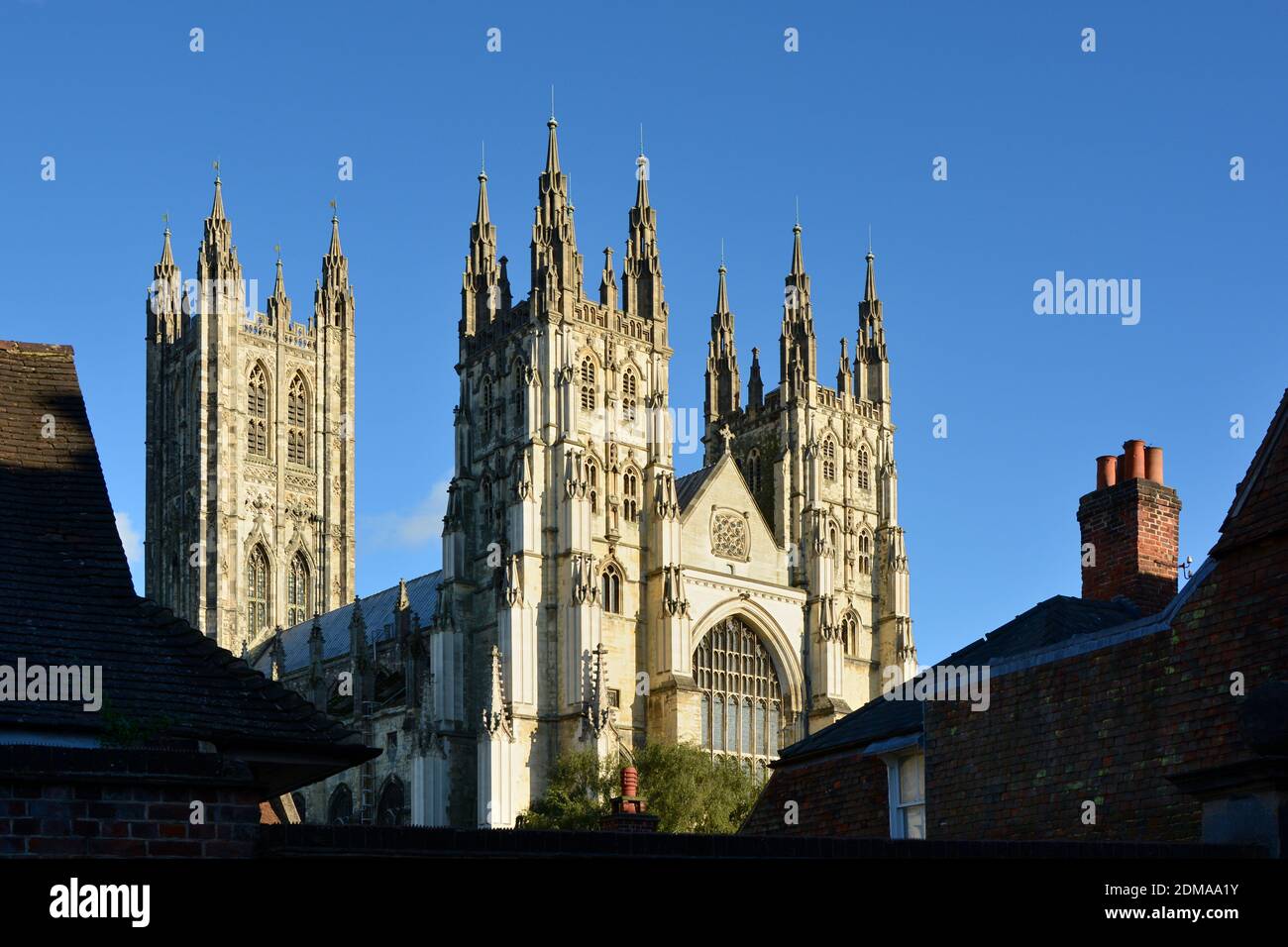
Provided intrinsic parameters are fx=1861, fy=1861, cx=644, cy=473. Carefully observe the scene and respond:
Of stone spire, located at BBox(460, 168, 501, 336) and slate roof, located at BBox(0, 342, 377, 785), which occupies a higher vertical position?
stone spire, located at BBox(460, 168, 501, 336)

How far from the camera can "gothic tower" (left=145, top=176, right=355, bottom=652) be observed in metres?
92.6

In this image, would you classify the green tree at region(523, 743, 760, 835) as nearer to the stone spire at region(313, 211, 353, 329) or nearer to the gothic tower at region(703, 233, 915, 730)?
the gothic tower at region(703, 233, 915, 730)

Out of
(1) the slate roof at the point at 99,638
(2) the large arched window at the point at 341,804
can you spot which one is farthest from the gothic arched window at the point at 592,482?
(1) the slate roof at the point at 99,638

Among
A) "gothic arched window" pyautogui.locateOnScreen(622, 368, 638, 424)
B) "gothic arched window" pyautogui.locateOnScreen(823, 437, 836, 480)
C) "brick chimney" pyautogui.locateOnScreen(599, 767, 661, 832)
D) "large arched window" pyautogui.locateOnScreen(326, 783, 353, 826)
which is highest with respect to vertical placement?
"gothic arched window" pyautogui.locateOnScreen(622, 368, 638, 424)

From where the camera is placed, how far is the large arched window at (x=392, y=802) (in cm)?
6612

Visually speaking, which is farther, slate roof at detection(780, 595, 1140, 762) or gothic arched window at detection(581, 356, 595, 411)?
gothic arched window at detection(581, 356, 595, 411)

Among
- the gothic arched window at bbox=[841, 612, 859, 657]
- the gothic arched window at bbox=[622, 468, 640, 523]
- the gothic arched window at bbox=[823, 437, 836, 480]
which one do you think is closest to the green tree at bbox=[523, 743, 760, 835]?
the gothic arched window at bbox=[622, 468, 640, 523]

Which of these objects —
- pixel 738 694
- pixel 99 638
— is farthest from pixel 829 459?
pixel 99 638

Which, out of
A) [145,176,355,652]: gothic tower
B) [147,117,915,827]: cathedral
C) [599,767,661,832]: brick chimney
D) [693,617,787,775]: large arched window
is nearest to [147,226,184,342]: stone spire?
[145,176,355,652]: gothic tower

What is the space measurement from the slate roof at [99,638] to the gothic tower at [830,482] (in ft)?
186

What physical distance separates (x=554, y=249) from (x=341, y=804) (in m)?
22.5

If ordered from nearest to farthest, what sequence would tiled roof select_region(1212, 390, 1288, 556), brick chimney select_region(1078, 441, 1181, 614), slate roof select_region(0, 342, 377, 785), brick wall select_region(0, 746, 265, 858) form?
brick wall select_region(0, 746, 265, 858) < slate roof select_region(0, 342, 377, 785) < tiled roof select_region(1212, 390, 1288, 556) < brick chimney select_region(1078, 441, 1181, 614)

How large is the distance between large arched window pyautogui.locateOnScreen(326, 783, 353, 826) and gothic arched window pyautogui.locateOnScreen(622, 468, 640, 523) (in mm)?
14887

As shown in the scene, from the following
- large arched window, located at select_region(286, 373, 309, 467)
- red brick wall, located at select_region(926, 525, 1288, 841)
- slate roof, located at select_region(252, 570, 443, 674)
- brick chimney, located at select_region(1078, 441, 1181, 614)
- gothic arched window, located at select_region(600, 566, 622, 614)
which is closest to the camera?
red brick wall, located at select_region(926, 525, 1288, 841)
